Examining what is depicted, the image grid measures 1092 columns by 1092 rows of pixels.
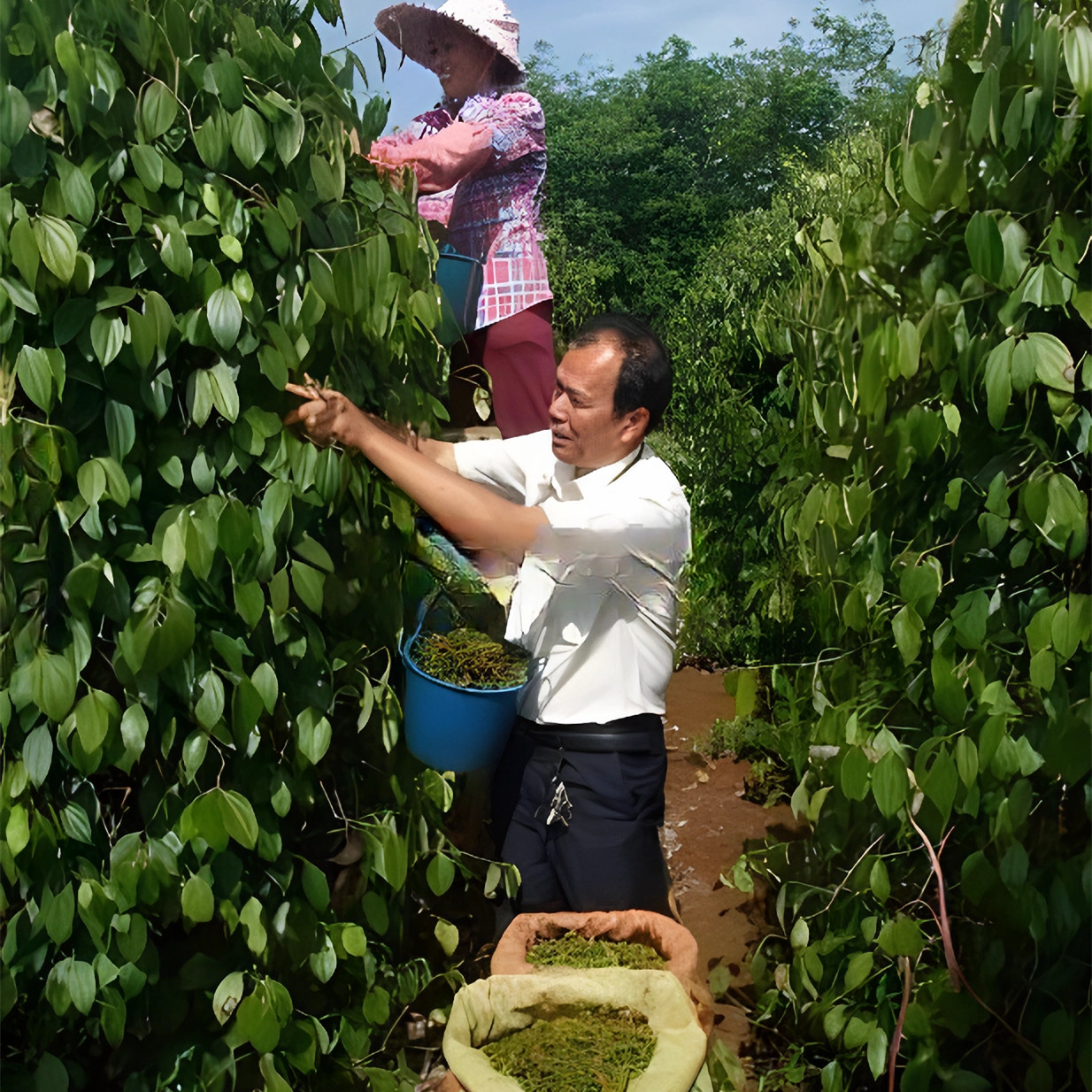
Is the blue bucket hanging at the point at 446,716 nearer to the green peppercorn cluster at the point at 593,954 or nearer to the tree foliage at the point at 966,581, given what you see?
the green peppercorn cluster at the point at 593,954

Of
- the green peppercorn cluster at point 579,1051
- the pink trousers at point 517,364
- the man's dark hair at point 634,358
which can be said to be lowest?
the green peppercorn cluster at point 579,1051

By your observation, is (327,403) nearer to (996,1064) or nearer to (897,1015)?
(897,1015)

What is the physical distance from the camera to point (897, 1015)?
5.65 feet

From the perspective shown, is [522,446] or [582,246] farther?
[582,246]

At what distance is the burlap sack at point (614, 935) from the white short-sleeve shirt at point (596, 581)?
1.38 feet

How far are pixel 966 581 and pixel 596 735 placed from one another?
0.89 meters

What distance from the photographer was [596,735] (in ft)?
7.24

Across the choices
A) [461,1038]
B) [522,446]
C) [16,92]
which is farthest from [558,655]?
[16,92]

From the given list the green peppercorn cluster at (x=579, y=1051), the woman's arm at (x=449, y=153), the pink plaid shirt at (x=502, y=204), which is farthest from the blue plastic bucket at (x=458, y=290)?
the green peppercorn cluster at (x=579, y=1051)

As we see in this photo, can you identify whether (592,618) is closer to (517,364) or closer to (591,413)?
(591,413)

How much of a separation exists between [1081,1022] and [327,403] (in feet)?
4.72

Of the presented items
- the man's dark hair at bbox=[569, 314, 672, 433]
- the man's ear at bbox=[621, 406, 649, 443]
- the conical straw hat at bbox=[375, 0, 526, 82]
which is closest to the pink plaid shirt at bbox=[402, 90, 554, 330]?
the conical straw hat at bbox=[375, 0, 526, 82]

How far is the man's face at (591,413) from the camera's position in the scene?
2.01m

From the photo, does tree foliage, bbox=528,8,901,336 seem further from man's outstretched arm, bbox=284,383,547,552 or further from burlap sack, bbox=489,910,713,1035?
burlap sack, bbox=489,910,713,1035
